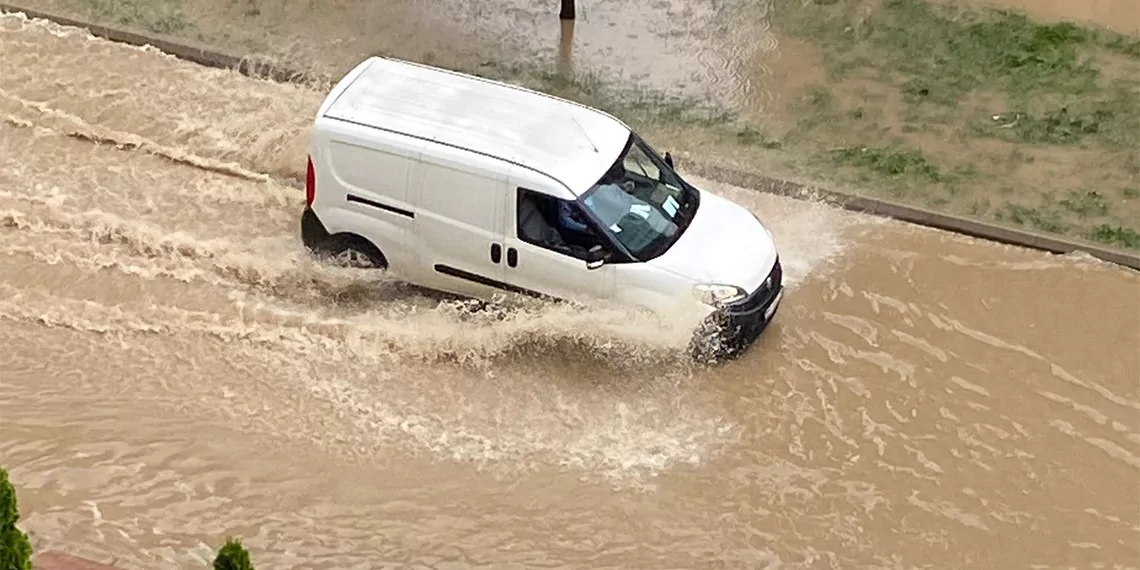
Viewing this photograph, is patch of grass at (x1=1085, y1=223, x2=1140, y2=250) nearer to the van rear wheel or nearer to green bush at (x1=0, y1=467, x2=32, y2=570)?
the van rear wheel

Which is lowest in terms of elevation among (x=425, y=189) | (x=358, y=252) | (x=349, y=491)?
(x=349, y=491)

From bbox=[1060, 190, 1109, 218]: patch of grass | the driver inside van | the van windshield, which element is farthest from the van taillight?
bbox=[1060, 190, 1109, 218]: patch of grass

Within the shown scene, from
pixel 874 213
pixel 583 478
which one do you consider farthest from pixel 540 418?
pixel 874 213

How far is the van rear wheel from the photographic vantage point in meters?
9.71

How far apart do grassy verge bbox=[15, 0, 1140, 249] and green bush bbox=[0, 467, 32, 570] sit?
24.9 feet

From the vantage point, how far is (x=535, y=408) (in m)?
8.96

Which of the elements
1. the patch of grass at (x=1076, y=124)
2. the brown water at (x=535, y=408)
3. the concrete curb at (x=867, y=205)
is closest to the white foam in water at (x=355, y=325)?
the brown water at (x=535, y=408)

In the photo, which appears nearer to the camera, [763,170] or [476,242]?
[476,242]

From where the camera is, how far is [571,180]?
908 cm

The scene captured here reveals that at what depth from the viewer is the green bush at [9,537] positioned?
570cm

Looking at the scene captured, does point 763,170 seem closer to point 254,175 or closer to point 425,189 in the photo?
point 425,189

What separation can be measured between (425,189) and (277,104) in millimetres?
4007

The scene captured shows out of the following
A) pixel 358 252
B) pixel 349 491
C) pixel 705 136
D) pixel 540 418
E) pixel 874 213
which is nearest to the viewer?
pixel 349 491

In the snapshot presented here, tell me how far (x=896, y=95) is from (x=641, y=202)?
4.98 metres
